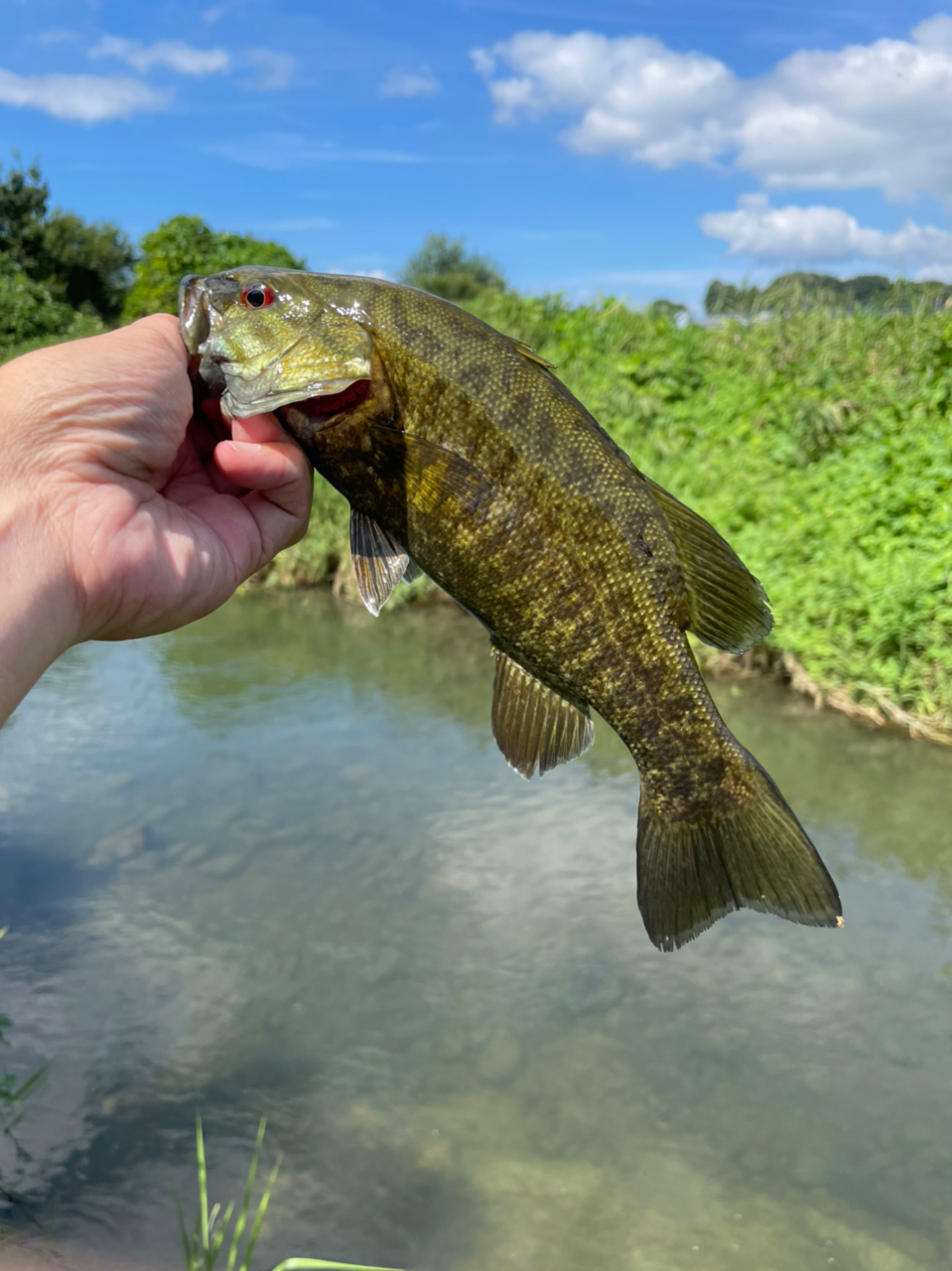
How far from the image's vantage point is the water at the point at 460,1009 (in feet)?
12.3

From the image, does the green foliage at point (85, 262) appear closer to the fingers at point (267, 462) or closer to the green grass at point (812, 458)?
the green grass at point (812, 458)

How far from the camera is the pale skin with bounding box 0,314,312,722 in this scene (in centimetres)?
196

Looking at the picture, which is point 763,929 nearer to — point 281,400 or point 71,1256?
point 71,1256

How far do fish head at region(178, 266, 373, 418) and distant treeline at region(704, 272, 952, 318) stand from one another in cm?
977

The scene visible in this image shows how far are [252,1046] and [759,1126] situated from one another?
2189mm

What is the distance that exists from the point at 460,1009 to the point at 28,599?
11.1 ft

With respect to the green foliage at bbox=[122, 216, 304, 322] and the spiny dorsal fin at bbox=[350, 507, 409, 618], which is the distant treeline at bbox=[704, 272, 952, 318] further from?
the spiny dorsal fin at bbox=[350, 507, 409, 618]

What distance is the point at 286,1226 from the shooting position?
12.3ft

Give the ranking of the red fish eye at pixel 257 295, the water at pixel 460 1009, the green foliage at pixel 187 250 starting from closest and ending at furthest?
the red fish eye at pixel 257 295
the water at pixel 460 1009
the green foliage at pixel 187 250

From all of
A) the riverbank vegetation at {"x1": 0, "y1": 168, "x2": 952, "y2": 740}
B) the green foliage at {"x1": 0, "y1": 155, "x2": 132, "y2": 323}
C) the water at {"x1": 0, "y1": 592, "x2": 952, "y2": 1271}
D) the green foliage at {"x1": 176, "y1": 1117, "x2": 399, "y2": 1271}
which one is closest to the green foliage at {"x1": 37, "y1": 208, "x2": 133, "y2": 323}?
the green foliage at {"x1": 0, "y1": 155, "x2": 132, "y2": 323}

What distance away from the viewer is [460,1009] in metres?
4.70

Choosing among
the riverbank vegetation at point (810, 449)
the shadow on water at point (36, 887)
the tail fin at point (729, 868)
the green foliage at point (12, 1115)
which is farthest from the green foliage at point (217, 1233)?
the riverbank vegetation at point (810, 449)

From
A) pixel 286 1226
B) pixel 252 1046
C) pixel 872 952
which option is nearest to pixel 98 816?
pixel 252 1046

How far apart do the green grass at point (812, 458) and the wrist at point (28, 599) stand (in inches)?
238
